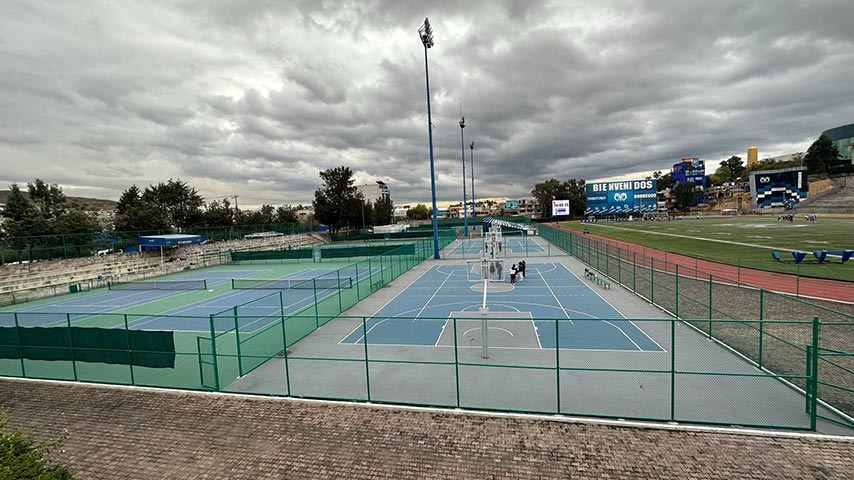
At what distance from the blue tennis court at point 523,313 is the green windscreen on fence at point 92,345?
620 centimetres

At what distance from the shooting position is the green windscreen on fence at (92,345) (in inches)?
448

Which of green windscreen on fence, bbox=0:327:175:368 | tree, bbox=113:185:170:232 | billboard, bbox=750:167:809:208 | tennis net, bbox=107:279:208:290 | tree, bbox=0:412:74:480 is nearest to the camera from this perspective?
tree, bbox=0:412:74:480

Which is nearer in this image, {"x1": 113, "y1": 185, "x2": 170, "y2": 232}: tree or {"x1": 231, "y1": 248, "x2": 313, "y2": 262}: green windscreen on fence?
{"x1": 231, "y1": 248, "x2": 313, "y2": 262}: green windscreen on fence

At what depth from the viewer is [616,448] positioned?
7723mm

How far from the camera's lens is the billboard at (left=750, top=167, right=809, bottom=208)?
120m

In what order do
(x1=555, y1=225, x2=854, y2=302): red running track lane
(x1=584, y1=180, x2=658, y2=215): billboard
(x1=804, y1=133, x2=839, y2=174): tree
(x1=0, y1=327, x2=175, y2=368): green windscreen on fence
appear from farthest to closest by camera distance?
(x1=804, y1=133, x2=839, y2=174): tree
(x1=584, y1=180, x2=658, y2=215): billboard
(x1=555, y1=225, x2=854, y2=302): red running track lane
(x1=0, y1=327, x2=175, y2=368): green windscreen on fence

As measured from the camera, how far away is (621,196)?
118500 mm

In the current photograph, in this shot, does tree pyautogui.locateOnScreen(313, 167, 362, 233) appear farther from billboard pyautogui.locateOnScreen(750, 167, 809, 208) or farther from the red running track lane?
billboard pyautogui.locateOnScreen(750, 167, 809, 208)

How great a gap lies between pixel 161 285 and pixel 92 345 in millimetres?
25297

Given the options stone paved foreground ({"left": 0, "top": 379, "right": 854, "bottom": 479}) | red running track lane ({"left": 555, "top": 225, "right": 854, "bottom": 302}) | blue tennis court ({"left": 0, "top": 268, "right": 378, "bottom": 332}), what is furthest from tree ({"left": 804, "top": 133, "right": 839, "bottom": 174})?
stone paved foreground ({"left": 0, "top": 379, "right": 854, "bottom": 479})

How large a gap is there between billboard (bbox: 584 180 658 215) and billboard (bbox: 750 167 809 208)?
40277 mm

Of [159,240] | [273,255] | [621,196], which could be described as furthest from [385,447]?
[621,196]

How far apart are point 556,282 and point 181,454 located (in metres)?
23.3

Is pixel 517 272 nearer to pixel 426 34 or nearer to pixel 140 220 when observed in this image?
pixel 426 34
